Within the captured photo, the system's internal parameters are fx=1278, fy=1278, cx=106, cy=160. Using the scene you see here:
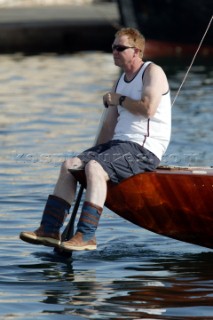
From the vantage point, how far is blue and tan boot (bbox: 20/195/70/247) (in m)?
8.91

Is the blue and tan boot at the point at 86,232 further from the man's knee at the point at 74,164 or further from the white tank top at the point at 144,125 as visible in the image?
the white tank top at the point at 144,125

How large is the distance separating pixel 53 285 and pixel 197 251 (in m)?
1.68

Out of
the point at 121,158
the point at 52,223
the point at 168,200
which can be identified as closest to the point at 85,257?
the point at 52,223

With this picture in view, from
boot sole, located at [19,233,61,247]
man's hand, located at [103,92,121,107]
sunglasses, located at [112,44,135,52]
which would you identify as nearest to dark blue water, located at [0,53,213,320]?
boot sole, located at [19,233,61,247]

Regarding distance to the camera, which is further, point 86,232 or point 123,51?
point 123,51

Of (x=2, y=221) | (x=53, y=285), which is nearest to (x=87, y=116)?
(x=2, y=221)

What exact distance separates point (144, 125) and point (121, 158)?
0.31 meters

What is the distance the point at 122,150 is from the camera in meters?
8.95

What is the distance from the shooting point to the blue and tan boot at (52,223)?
8.91 meters

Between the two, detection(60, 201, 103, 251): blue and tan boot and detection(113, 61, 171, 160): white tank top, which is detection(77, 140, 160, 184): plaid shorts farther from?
detection(60, 201, 103, 251): blue and tan boot

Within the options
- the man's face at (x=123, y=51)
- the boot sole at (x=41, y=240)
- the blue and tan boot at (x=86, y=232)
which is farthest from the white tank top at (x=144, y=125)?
the boot sole at (x=41, y=240)

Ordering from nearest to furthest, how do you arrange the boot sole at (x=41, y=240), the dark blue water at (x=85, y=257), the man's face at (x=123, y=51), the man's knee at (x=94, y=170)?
the dark blue water at (x=85, y=257) < the man's knee at (x=94, y=170) < the boot sole at (x=41, y=240) < the man's face at (x=123, y=51)

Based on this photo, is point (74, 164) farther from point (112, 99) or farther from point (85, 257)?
point (85, 257)

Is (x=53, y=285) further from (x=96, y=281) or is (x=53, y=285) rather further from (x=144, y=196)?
(x=144, y=196)
